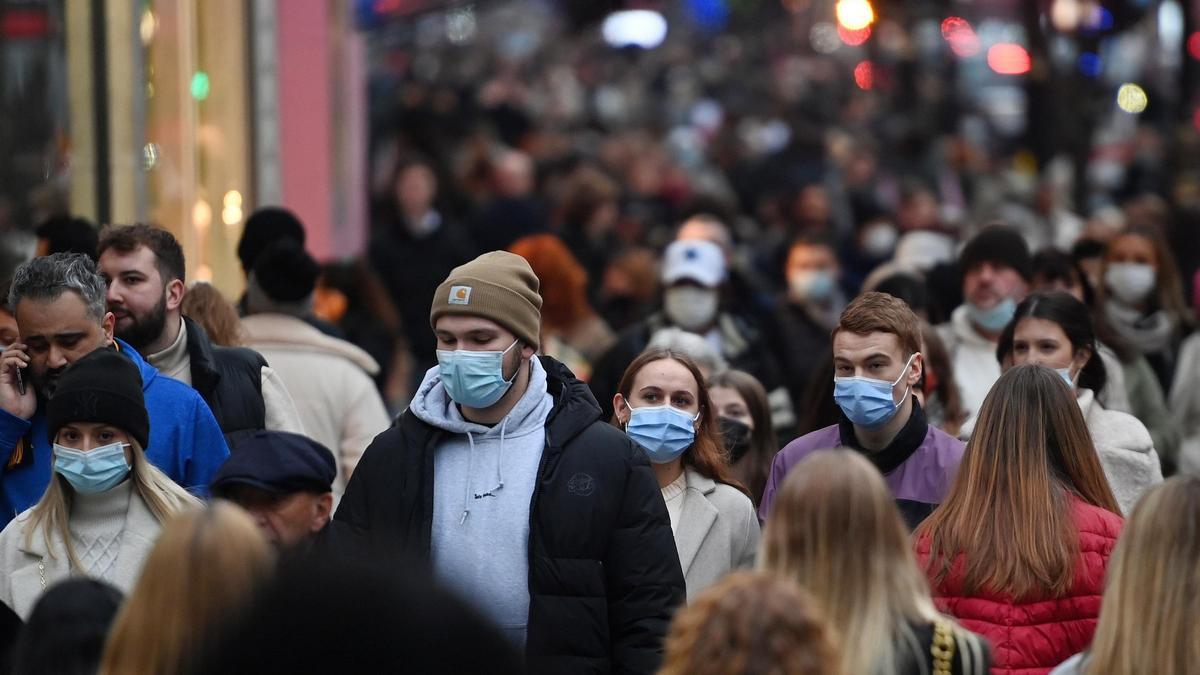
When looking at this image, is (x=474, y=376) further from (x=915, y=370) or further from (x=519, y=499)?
(x=915, y=370)

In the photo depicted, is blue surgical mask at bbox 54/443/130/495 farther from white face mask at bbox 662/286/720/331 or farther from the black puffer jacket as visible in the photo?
white face mask at bbox 662/286/720/331

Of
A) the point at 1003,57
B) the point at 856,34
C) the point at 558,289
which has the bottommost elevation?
the point at 558,289

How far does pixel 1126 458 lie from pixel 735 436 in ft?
4.89

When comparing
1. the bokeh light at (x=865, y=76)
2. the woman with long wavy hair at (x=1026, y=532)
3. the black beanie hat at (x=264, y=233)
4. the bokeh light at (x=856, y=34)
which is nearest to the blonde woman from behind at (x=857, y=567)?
the woman with long wavy hair at (x=1026, y=532)

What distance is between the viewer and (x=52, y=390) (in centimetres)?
639

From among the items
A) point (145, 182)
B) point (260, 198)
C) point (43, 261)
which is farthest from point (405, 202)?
point (43, 261)

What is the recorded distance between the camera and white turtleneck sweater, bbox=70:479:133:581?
580 cm

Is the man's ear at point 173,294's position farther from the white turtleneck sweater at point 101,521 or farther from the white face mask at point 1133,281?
the white face mask at point 1133,281

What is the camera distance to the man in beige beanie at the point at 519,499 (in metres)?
5.59

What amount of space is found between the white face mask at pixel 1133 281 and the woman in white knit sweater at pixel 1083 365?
123 inches

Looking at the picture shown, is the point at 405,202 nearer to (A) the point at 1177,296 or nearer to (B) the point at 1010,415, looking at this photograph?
(A) the point at 1177,296

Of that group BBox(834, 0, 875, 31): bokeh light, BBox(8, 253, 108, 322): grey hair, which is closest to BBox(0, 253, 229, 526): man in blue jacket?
BBox(8, 253, 108, 322): grey hair

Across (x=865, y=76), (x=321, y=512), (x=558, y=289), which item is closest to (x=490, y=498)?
(x=321, y=512)

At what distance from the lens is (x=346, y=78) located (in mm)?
18844
